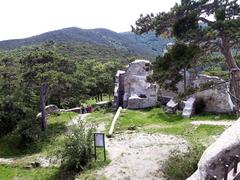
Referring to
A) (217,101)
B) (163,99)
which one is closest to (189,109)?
(217,101)

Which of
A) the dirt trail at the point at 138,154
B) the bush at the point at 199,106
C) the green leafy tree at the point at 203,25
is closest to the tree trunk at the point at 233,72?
the green leafy tree at the point at 203,25

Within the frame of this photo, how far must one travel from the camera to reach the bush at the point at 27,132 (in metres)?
25.9

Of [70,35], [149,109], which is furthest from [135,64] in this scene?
[70,35]

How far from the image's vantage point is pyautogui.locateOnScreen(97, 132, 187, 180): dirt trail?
17203 mm

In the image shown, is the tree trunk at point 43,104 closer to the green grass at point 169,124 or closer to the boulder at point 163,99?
the green grass at point 169,124

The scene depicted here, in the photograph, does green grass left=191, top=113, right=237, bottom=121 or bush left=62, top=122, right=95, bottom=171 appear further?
green grass left=191, top=113, right=237, bottom=121

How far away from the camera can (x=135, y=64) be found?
3531cm

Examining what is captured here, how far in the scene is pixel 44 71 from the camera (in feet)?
93.0

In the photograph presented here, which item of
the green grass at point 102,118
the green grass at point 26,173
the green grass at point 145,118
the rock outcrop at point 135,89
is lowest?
the green grass at point 26,173

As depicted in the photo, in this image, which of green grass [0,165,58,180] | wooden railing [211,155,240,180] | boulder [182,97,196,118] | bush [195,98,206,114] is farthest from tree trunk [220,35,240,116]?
bush [195,98,206,114]

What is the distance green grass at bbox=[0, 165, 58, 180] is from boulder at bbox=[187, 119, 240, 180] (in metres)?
13.2

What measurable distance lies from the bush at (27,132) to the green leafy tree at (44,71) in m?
2.73

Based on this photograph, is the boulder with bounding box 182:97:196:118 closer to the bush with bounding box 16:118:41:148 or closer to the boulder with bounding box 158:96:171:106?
the boulder with bounding box 158:96:171:106

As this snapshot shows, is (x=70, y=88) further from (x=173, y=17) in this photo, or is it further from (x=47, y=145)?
(x=173, y=17)
